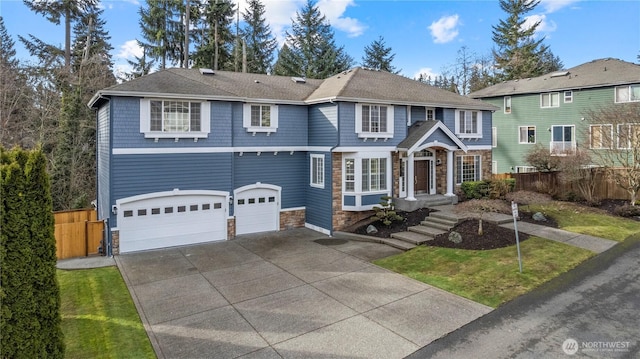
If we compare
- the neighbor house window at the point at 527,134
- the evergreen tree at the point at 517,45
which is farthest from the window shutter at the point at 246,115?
the evergreen tree at the point at 517,45

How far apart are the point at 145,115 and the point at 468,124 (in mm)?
16242

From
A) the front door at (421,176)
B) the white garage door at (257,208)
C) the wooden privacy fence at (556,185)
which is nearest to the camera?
the white garage door at (257,208)

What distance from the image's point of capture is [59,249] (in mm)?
12859

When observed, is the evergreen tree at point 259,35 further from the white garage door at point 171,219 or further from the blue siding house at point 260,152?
the white garage door at point 171,219

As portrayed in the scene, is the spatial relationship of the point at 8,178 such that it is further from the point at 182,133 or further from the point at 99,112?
the point at 99,112

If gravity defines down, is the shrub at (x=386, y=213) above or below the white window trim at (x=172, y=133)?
below

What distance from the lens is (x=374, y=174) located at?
16.7 meters

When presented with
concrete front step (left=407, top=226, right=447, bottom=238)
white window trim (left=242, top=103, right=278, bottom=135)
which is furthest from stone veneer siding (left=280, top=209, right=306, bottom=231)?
concrete front step (left=407, top=226, right=447, bottom=238)

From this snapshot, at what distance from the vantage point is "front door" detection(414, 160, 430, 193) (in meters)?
18.7

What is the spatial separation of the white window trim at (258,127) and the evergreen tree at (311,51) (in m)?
18.4

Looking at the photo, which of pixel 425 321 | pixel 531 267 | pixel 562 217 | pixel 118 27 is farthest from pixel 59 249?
pixel 118 27

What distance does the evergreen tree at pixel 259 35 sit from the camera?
1489 inches

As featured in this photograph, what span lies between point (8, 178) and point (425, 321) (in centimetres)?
787

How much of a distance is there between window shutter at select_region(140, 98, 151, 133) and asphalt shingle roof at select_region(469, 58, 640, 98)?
2733cm
